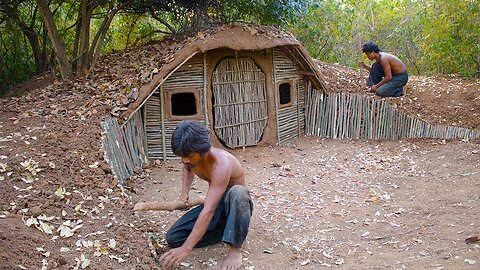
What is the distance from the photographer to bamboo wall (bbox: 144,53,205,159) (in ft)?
25.5

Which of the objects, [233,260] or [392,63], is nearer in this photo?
[233,260]

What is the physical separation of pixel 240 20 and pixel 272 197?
16.2ft

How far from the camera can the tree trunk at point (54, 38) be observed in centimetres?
808

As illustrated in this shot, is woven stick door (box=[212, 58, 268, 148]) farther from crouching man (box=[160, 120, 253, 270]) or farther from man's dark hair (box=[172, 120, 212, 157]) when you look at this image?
man's dark hair (box=[172, 120, 212, 157])

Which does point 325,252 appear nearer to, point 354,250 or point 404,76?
point 354,250

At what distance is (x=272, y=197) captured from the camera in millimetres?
6230

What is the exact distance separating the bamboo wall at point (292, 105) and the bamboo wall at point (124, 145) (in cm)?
283

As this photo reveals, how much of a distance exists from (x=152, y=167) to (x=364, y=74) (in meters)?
5.63

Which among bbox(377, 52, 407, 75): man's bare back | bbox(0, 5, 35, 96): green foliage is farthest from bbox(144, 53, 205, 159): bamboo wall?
bbox(0, 5, 35, 96): green foliage

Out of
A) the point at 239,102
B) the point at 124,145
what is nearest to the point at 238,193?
the point at 124,145

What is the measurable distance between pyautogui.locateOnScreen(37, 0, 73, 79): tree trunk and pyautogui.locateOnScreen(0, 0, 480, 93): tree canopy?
0.02 m

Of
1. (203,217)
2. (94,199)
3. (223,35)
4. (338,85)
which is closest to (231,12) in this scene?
(223,35)

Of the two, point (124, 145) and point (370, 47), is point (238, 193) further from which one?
point (370, 47)

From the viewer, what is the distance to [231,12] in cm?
964
